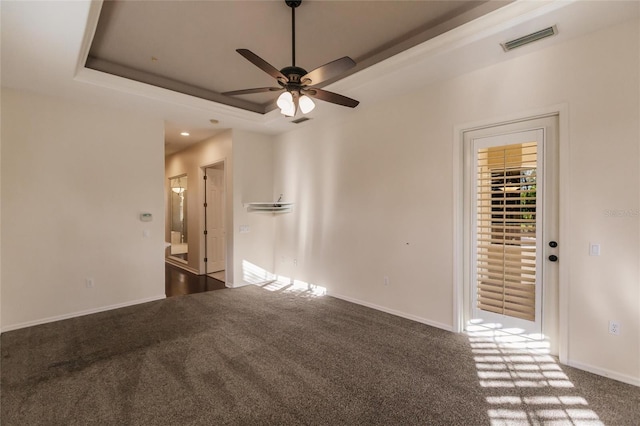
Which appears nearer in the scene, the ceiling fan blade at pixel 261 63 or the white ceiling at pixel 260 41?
the ceiling fan blade at pixel 261 63

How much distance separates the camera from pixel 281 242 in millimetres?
5891

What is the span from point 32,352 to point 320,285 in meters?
3.59

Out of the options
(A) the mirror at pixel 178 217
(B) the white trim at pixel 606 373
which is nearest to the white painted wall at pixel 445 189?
(B) the white trim at pixel 606 373

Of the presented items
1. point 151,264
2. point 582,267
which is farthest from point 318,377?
point 151,264

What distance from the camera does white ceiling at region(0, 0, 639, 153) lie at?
2410 mm

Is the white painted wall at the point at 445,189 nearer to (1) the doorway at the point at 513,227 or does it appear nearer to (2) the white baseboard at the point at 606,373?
(2) the white baseboard at the point at 606,373

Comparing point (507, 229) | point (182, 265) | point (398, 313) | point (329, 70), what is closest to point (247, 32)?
point (329, 70)

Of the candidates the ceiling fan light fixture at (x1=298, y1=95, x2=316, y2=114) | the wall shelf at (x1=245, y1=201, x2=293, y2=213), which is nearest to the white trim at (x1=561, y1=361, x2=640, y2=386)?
the ceiling fan light fixture at (x1=298, y1=95, x2=316, y2=114)

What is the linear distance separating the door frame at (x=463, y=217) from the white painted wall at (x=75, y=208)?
14.3 ft

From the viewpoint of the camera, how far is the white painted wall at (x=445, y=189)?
2.47 meters

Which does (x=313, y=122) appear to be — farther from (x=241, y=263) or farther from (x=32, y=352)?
(x=32, y=352)

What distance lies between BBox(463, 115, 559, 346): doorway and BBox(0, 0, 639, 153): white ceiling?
2.79 feet

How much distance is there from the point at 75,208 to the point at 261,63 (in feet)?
11.5

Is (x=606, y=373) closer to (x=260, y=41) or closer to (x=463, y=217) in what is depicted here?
(x=463, y=217)
